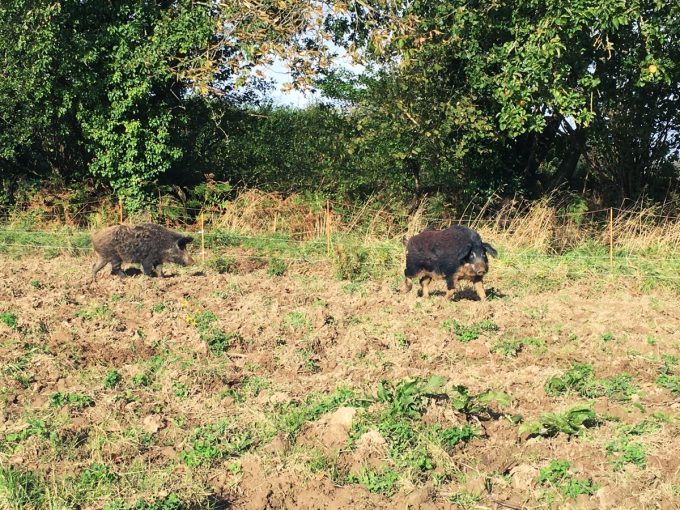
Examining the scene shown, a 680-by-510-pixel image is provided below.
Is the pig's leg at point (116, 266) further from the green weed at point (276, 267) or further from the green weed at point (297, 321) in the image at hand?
the green weed at point (297, 321)

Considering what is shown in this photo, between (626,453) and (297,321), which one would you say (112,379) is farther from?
(626,453)

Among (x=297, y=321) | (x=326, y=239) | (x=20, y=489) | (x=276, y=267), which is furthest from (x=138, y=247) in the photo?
(x=20, y=489)

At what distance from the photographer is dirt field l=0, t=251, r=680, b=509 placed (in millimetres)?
5773

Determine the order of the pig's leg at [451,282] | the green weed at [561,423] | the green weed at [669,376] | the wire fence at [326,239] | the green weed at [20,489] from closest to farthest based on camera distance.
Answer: the green weed at [20,489] < the green weed at [561,423] < the green weed at [669,376] < the pig's leg at [451,282] < the wire fence at [326,239]

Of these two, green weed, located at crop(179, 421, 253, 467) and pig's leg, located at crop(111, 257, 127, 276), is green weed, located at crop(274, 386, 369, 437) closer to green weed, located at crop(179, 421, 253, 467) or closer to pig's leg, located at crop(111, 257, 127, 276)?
green weed, located at crop(179, 421, 253, 467)

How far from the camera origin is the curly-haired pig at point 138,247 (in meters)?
12.9

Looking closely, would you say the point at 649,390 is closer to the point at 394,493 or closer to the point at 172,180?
the point at 394,493

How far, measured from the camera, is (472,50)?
1647 centimetres

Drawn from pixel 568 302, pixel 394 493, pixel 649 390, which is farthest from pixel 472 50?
pixel 394 493

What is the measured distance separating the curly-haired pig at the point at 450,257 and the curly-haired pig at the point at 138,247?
3.89m

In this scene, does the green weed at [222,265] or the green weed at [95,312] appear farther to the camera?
the green weed at [222,265]

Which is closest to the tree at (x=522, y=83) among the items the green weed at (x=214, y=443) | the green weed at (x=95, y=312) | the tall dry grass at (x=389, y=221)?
the tall dry grass at (x=389, y=221)

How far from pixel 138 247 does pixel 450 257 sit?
16.0 ft

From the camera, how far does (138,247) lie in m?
13.0
